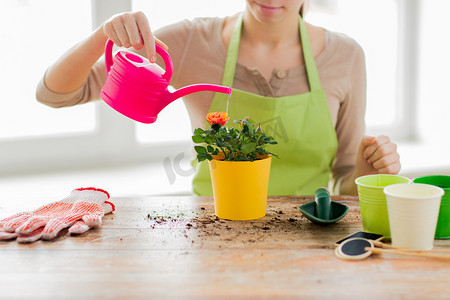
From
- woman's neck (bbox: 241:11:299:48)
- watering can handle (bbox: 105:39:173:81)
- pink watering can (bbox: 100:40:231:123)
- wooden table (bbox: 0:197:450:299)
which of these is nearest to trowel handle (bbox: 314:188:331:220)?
wooden table (bbox: 0:197:450:299)

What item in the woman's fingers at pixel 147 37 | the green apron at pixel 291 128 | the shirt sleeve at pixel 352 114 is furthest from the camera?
the shirt sleeve at pixel 352 114

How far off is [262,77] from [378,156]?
429 millimetres

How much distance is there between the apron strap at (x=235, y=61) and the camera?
5.22ft

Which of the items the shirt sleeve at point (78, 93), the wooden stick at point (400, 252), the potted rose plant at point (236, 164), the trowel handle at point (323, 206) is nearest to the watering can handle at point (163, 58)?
the potted rose plant at point (236, 164)

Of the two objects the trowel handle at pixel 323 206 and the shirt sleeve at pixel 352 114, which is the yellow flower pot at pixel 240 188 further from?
the shirt sleeve at pixel 352 114

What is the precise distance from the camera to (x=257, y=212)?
3.93ft

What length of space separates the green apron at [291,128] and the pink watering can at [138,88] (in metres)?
0.44

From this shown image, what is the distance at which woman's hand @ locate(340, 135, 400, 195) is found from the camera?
1.34m

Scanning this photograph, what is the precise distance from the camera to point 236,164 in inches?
45.0

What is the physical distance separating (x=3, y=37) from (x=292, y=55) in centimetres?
125

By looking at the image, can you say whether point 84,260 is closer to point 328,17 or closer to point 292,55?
point 292,55

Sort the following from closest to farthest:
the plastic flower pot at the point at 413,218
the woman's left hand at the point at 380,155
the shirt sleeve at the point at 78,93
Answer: the plastic flower pot at the point at 413,218, the woman's left hand at the point at 380,155, the shirt sleeve at the point at 78,93

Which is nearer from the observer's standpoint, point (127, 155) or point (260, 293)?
point (260, 293)

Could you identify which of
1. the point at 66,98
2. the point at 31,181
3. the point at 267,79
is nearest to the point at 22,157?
the point at 31,181
